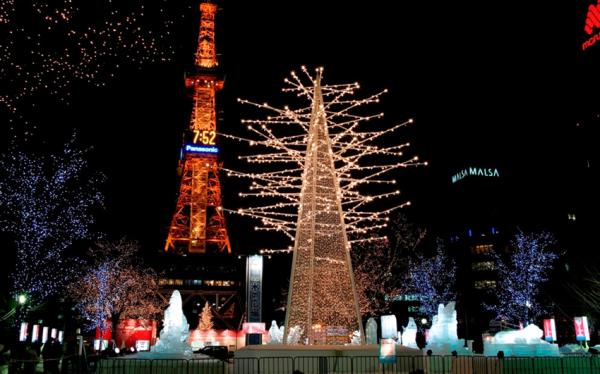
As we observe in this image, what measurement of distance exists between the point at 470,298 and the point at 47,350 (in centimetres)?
6036

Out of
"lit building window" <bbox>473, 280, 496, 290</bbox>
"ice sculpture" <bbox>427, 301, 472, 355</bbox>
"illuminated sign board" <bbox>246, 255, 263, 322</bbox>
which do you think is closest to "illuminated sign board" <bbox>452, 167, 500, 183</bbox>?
"lit building window" <bbox>473, 280, 496, 290</bbox>

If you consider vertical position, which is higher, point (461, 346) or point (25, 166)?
point (25, 166)

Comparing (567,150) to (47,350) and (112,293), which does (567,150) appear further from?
(47,350)

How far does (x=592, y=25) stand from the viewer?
38.1 metres

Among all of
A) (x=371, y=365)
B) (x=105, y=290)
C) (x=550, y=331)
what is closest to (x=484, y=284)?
(x=105, y=290)

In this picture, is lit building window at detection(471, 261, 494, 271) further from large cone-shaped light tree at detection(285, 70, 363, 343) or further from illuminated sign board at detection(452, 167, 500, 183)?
large cone-shaped light tree at detection(285, 70, 363, 343)

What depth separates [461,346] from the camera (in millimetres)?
23609

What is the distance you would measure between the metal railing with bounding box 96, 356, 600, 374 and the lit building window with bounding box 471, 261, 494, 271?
207 ft

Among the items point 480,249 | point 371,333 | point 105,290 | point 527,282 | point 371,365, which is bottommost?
point 371,365

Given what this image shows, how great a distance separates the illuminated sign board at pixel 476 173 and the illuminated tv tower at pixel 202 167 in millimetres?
46604

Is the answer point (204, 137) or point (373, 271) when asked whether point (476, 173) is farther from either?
point (373, 271)

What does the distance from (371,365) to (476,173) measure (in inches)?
3698

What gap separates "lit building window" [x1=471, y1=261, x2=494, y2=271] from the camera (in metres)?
76.6

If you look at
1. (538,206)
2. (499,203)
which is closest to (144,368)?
(538,206)
